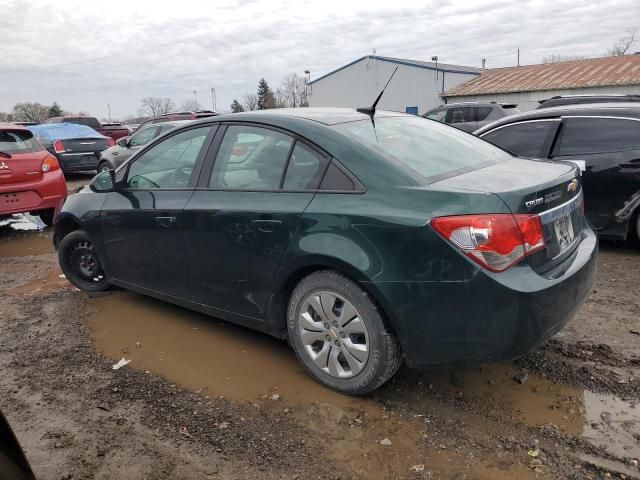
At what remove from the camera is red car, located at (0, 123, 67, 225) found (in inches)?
285

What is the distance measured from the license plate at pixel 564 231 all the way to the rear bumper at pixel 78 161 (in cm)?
1292

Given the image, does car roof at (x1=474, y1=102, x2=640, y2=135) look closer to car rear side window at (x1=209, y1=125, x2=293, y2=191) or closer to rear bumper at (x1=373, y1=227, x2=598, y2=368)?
rear bumper at (x1=373, y1=227, x2=598, y2=368)

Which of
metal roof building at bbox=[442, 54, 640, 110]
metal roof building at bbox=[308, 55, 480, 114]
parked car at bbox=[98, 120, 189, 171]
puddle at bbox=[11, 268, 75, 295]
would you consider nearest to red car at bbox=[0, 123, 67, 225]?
puddle at bbox=[11, 268, 75, 295]

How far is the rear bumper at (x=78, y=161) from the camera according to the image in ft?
43.5

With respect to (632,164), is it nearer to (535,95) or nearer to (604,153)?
(604,153)

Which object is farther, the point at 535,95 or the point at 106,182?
the point at 535,95

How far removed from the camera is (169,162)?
13.0ft

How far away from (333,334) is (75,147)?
498 inches

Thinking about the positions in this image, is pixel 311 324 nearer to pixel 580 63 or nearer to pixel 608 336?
pixel 608 336

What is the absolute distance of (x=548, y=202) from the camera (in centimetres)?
269

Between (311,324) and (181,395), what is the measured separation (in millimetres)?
907

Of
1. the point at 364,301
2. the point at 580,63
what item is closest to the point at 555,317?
the point at 364,301

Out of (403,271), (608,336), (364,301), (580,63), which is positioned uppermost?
(580,63)

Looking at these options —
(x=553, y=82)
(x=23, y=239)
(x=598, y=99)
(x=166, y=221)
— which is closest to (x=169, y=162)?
(x=166, y=221)
